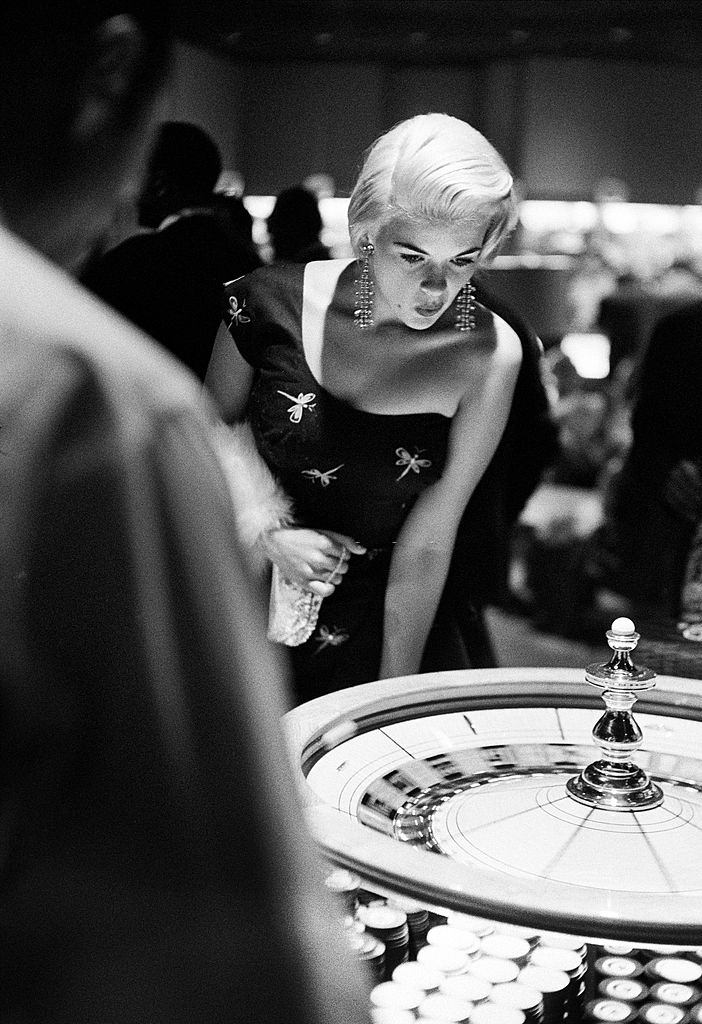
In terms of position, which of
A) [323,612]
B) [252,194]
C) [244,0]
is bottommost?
[323,612]

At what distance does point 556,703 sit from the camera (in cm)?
133

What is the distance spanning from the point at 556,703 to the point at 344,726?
27 centimetres

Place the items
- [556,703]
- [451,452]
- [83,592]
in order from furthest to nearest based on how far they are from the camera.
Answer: [451,452] < [556,703] < [83,592]

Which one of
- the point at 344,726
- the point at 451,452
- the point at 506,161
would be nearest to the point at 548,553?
the point at 451,452

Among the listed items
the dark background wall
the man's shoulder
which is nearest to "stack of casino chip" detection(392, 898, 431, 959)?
the man's shoulder

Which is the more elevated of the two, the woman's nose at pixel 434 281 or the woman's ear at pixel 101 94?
the woman's ear at pixel 101 94

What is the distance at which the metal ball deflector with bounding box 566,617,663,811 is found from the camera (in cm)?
105

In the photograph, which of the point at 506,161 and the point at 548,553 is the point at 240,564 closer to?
the point at 506,161

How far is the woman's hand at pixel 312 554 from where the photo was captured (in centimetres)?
156

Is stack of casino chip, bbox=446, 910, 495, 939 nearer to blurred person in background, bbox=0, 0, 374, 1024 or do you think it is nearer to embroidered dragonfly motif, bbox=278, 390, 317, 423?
blurred person in background, bbox=0, 0, 374, 1024

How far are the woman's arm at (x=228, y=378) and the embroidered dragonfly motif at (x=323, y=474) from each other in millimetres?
111

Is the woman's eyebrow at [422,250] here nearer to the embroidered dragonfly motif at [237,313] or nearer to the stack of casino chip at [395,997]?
the embroidered dragonfly motif at [237,313]

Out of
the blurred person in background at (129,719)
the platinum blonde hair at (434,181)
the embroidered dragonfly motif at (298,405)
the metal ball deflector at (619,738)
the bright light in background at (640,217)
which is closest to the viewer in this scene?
the blurred person in background at (129,719)

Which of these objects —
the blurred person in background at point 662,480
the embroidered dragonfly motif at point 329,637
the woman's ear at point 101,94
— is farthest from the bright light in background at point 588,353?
the woman's ear at point 101,94
